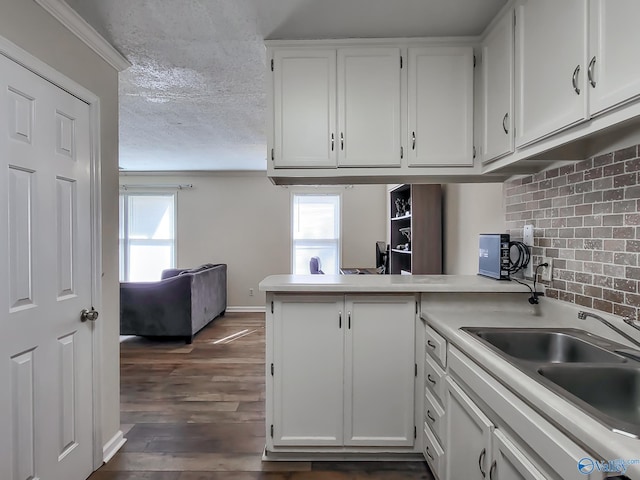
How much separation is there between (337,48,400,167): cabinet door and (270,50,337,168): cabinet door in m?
0.06

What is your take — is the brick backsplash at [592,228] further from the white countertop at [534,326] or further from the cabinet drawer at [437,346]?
the cabinet drawer at [437,346]

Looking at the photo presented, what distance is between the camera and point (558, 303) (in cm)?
171

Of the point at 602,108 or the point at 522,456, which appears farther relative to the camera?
the point at 602,108

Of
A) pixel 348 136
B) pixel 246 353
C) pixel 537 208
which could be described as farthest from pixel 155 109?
pixel 537 208

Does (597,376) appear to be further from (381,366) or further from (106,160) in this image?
(106,160)

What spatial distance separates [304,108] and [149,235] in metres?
5.03

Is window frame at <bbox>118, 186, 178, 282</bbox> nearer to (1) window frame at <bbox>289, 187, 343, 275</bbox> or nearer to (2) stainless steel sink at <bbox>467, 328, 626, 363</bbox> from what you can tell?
(1) window frame at <bbox>289, 187, 343, 275</bbox>

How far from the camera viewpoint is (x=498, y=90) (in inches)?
69.3

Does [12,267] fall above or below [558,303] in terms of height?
above

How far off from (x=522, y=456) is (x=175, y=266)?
Answer: 5.93 metres

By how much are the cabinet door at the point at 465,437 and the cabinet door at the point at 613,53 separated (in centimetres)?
110

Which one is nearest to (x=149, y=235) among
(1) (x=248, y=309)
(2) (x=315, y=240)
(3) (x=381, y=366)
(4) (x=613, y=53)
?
(1) (x=248, y=309)

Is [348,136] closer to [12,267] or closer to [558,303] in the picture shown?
[558,303]

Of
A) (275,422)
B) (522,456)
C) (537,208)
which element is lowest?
(275,422)
